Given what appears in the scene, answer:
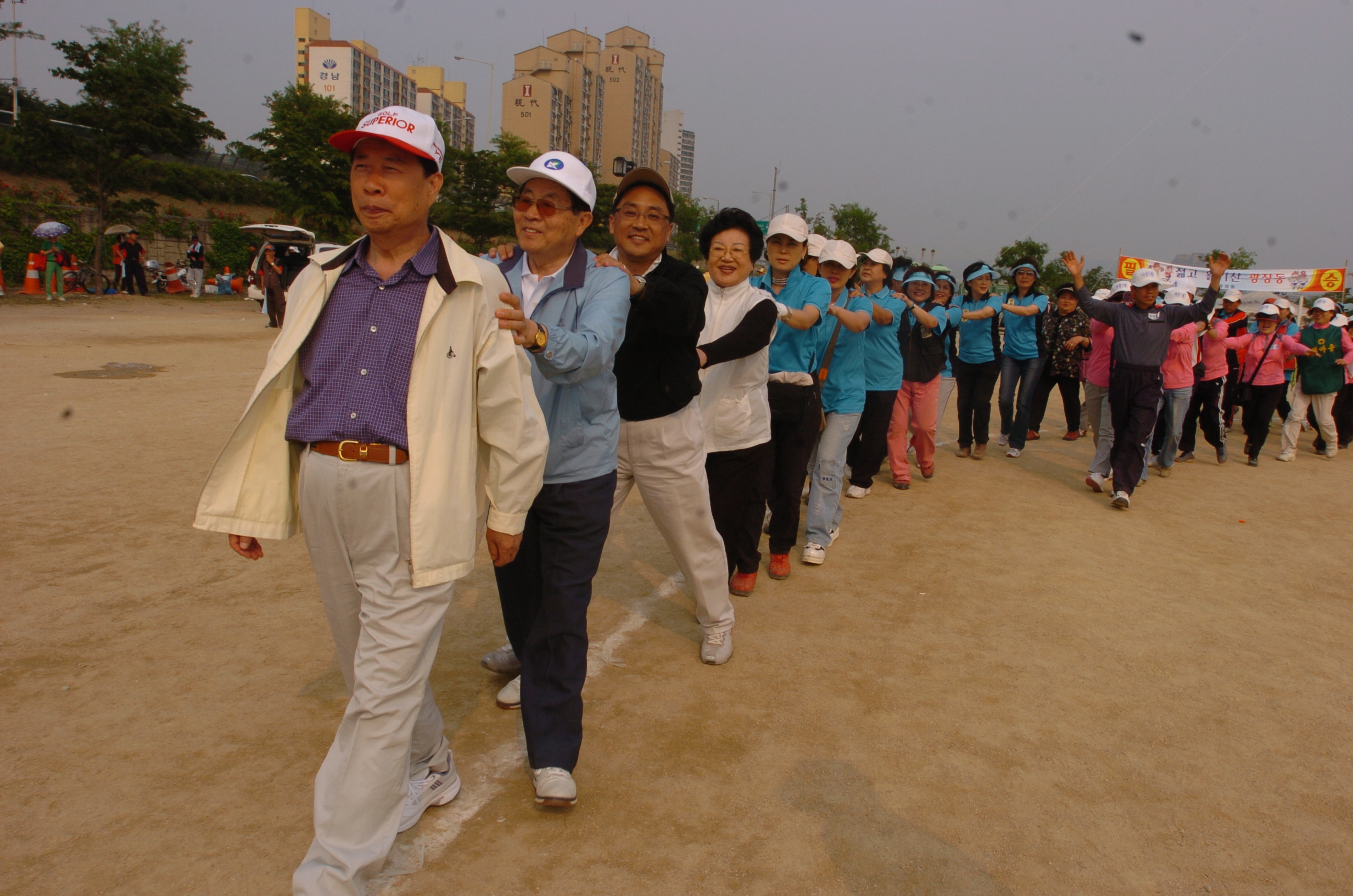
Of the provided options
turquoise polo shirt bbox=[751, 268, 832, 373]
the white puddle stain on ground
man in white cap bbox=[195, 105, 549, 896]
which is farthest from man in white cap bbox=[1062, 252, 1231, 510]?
man in white cap bbox=[195, 105, 549, 896]

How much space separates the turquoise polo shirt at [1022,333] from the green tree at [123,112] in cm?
2582

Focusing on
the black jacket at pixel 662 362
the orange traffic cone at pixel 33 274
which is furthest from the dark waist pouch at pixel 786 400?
the orange traffic cone at pixel 33 274

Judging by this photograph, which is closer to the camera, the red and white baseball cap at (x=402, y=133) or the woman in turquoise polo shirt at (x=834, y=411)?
the red and white baseball cap at (x=402, y=133)

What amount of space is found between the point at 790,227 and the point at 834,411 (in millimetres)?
1309

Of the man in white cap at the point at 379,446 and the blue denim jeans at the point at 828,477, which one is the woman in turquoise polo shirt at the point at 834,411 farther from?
the man in white cap at the point at 379,446

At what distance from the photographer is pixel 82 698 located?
3.32 meters

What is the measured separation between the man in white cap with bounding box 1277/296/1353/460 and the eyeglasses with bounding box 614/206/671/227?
35.8 feet

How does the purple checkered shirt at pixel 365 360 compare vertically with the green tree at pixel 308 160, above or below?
below

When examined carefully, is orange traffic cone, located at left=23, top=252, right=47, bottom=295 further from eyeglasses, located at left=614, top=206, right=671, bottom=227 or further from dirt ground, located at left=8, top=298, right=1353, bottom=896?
eyeglasses, located at left=614, top=206, right=671, bottom=227

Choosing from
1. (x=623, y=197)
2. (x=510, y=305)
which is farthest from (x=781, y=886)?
(x=623, y=197)

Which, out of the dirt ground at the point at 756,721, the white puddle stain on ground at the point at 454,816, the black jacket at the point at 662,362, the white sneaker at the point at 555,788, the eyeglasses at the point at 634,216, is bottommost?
the white puddle stain on ground at the point at 454,816

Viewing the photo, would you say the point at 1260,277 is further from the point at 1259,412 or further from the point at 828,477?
the point at 828,477

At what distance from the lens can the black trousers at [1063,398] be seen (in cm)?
1060

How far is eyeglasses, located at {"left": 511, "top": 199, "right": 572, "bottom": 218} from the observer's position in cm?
286
